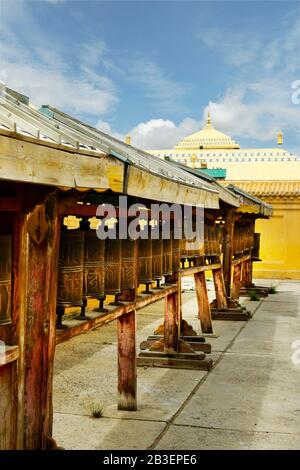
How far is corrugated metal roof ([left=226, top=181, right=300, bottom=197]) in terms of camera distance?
2083cm

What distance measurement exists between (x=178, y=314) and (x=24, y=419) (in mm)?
3731

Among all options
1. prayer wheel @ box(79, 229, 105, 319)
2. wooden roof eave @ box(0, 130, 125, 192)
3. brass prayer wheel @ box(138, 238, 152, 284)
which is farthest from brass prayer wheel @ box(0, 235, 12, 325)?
brass prayer wheel @ box(138, 238, 152, 284)

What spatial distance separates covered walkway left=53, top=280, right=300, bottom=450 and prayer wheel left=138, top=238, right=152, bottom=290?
104 cm

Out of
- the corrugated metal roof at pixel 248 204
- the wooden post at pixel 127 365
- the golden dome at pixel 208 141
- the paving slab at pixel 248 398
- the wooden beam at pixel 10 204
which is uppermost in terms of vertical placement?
the golden dome at pixel 208 141

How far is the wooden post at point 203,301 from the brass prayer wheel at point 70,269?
4.79 meters

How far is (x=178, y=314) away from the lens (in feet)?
22.1

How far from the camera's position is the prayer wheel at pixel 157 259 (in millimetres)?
5500

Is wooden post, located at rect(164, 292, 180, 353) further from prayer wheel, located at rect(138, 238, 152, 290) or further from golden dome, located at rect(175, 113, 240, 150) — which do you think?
golden dome, located at rect(175, 113, 240, 150)

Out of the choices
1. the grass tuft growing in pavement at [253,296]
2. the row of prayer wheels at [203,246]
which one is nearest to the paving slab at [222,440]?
the row of prayer wheels at [203,246]

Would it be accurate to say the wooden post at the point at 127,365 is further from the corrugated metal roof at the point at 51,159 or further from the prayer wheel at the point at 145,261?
A: the corrugated metal roof at the point at 51,159

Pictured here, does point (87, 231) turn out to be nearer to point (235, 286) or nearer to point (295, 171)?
point (235, 286)

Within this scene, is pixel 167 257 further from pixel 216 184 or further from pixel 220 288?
pixel 220 288

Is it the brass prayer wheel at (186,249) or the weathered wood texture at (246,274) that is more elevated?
the brass prayer wheel at (186,249)

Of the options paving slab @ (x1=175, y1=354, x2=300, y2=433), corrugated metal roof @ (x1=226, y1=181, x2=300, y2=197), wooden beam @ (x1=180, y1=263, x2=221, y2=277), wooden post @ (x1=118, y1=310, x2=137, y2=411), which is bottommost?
paving slab @ (x1=175, y1=354, x2=300, y2=433)
